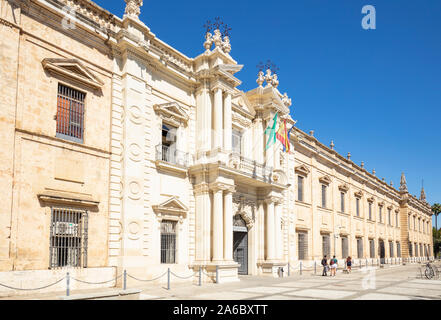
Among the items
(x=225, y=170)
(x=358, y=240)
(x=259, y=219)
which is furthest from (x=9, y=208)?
(x=358, y=240)

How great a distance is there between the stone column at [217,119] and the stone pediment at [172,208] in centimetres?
336

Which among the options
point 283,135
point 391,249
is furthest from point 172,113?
point 391,249

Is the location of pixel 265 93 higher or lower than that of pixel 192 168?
higher

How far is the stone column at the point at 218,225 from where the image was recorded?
19453mm

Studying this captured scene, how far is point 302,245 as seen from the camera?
30.5m

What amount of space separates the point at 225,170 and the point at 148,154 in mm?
3997

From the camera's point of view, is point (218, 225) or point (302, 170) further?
point (302, 170)

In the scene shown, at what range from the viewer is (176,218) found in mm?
19156

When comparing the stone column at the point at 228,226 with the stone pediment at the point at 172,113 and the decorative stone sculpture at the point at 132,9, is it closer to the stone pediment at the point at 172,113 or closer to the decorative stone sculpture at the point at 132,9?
the stone pediment at the point at 172,113

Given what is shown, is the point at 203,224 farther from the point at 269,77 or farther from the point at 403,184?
the point at 403,184

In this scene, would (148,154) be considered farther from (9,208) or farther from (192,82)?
(9,208)

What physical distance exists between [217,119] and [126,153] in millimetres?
5783

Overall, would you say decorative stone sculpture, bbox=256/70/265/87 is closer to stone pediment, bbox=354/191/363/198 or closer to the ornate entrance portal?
the ornate entrance portal

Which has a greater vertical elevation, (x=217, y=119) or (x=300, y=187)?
Answer: (x=217, y=119)
